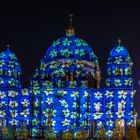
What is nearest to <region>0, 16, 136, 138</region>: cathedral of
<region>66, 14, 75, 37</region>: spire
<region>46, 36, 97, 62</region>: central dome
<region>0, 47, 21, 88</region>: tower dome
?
<region>0, 47, 21, 88</region>: tower dome

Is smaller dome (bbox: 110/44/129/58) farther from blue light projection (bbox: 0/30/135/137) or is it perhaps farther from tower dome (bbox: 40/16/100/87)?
tower dome (bbox: 40/16/100/87)

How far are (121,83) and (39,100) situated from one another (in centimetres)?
910

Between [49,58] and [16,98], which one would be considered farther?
[49,58]

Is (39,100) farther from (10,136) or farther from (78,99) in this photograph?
(10,136)

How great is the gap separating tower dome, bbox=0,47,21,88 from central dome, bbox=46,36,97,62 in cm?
475

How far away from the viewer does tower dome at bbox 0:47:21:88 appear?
272ft

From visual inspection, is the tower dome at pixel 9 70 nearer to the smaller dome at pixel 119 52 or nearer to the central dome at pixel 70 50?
the central dome at pixel 70 50

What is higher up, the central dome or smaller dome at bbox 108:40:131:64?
the central dome

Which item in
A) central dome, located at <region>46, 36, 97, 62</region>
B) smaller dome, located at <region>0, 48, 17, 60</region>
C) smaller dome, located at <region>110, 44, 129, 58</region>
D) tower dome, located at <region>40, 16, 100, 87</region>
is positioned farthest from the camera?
central dome, located at <region>46, 36, 97, 62</region>

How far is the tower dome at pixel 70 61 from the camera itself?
276 ft

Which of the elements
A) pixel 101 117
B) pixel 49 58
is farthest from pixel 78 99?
pixel 49 58

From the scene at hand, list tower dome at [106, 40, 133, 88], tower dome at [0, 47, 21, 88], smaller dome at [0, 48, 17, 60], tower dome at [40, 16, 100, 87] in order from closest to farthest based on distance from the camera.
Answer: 1. tower dome at [106, 40, 133, 88]
2. tower dome at [0, 47, 21, 88]
3. tower dome at [40, 16, 100, 87]
4. smaller dome at [0, 48, 17, 60]

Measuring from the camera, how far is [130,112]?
259 ft

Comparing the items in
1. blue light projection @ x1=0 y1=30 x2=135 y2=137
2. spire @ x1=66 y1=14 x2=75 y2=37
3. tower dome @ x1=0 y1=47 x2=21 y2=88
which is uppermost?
spire @ x1=66 y1=14 x2=75 y2=37
